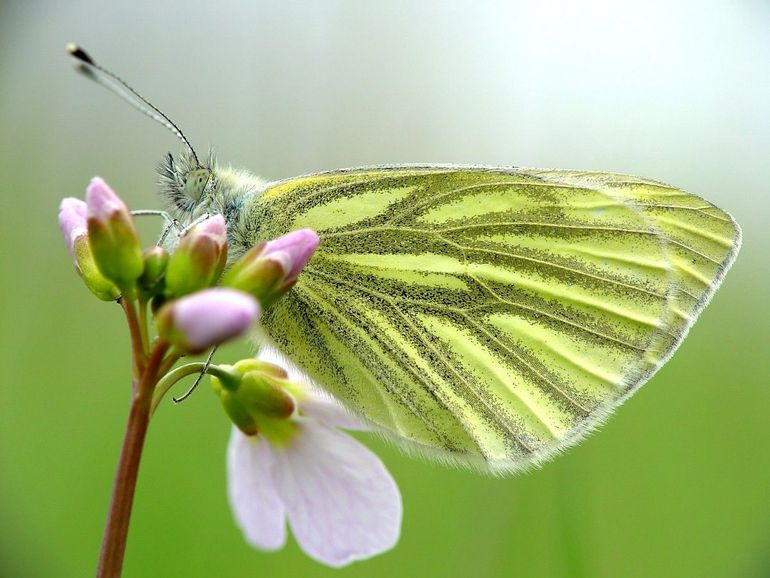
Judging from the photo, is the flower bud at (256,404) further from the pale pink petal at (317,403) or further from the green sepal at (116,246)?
the green sepal at (116,246)

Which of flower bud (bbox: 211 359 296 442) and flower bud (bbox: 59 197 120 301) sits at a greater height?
flower bud (bbox: 59 197 120 301)

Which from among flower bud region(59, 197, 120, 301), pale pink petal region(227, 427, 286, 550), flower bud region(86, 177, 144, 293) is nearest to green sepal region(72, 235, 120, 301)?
flower bud region(59, 197, 120, 301)

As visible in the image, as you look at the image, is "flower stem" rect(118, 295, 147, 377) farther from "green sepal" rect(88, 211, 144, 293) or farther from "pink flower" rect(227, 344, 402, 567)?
"pink flower" rect(227, 344, 402, 567)

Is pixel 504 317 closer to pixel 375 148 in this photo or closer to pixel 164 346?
pixel 164 346

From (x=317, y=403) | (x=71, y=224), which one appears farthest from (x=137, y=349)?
(x=317, y=403)

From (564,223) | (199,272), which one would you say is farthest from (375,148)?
(199,272)

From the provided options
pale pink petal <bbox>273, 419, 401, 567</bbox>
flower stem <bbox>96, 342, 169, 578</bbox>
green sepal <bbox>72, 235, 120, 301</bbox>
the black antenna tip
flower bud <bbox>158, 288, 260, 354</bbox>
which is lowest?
pale pink petal <bbox>273, 419, 401, 567</bbox>
